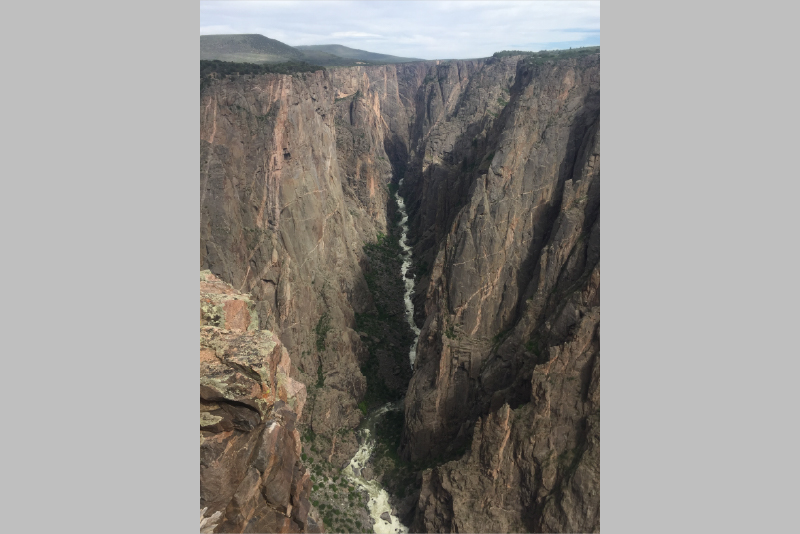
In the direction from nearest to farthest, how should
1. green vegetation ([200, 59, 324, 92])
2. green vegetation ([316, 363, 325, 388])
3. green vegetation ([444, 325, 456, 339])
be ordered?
green vegetation ([200, 59, 324, 92])
green vegetation ([444, 325, 456, 339])
green vegetation ([316, 363, 325, 388])

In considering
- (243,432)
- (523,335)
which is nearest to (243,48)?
(523,335)

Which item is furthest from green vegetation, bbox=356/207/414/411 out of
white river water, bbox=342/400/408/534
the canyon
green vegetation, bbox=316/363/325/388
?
green vegetation, bbox=316/363/325/388

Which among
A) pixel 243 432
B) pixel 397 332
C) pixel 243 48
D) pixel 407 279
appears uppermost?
pixel 243 48

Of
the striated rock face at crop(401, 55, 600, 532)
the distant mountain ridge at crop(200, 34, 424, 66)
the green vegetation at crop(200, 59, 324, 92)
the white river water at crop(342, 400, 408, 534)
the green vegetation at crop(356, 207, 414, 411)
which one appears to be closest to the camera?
the striated rock face at crop(401, 55, 600, 532)

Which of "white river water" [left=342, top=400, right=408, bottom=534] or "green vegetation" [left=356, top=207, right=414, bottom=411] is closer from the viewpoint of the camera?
"white river water" [left=342, top=400, right=408, bottom=534]

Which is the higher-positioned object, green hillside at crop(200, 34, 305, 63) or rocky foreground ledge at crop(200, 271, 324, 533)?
green hillside at crop(200, 34, 305, 63)

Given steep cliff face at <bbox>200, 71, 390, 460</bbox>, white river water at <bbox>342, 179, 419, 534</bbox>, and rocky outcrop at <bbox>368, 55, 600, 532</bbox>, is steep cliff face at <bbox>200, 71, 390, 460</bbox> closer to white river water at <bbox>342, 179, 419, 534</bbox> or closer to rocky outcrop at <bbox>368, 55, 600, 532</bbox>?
white river water at <bbox>342, 179, 419, 534</bbox>

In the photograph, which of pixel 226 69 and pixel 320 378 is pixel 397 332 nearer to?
pixel 320 378
